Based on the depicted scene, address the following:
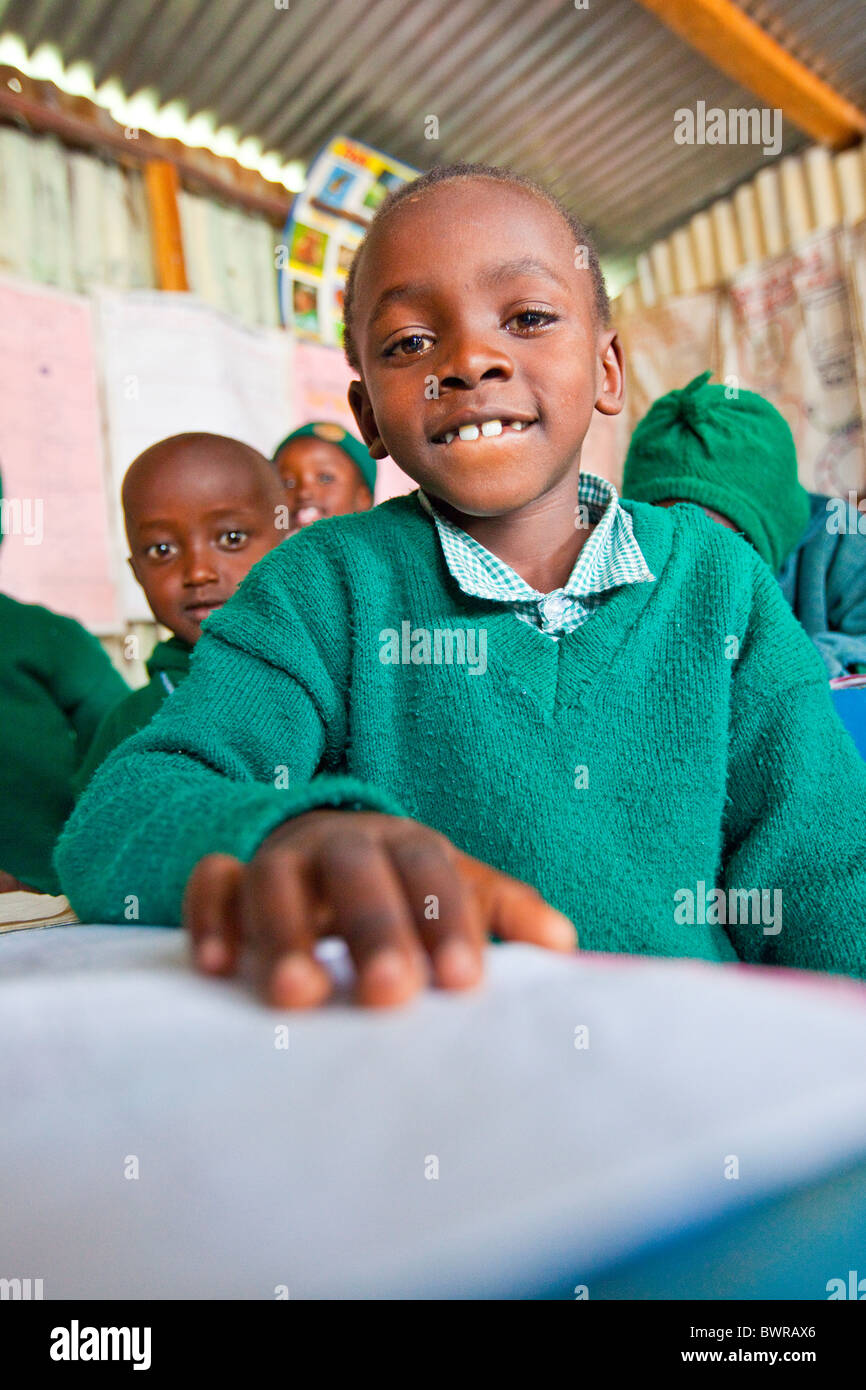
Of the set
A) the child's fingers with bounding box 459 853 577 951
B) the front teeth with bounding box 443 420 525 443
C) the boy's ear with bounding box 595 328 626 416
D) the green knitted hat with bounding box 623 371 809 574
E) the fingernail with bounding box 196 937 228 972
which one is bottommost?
the fingernail with bounding box 196 937 228 972

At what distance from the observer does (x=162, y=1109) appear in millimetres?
196

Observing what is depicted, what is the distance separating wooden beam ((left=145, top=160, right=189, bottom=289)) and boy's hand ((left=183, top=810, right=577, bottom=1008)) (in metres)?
2.82

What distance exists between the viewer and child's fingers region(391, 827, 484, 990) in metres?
0.21

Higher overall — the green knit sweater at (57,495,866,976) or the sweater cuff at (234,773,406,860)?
the green knit sweater at (57,495,866,976)

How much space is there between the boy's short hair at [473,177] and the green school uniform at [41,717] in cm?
105

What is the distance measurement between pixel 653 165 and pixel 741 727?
8.89 ft

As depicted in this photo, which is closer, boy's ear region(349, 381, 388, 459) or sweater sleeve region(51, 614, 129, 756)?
boy's ear region(349, 381, 388, 459)

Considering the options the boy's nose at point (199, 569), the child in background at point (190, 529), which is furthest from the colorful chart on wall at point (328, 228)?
the boy's nose at point (199, 569)

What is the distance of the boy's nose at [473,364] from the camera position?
635mm

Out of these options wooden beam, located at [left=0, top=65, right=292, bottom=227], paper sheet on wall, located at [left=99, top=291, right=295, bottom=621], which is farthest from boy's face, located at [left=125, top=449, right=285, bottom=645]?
wooden beam, located at [left=0, top=65, right=292, bottom=227]

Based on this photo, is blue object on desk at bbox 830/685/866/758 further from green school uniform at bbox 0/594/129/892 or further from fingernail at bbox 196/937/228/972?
green school uniform at bbox 0/594/129/892

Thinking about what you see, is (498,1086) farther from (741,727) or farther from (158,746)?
(741,727)

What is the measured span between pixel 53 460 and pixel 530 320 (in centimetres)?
214

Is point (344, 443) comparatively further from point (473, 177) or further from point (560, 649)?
point (560, 649)
